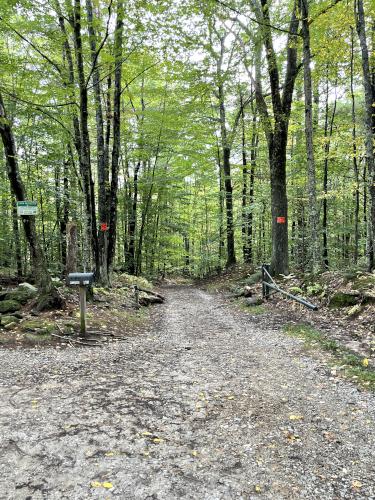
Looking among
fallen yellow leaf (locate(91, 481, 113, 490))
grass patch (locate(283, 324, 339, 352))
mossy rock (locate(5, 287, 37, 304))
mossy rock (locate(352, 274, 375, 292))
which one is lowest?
grass patch (locate(283, 324, 339, 352))

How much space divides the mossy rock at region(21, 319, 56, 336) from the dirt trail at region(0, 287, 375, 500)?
75 centimetres

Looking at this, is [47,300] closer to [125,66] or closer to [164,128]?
[125,66]

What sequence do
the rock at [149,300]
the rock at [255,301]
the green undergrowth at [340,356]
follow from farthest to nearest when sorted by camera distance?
the rock at [149,300]
the rock at [255,301]
the green undergrowth at [340,356]

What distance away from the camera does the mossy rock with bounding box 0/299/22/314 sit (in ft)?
24.4

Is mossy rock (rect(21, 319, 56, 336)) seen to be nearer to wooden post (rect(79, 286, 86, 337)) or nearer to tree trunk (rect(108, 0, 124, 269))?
wooden post (rect(79, 286, 86, 337))

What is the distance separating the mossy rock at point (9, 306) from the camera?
24.4 ft

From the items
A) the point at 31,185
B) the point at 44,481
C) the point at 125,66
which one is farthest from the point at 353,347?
the point at 31,185

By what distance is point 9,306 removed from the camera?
7520 mm

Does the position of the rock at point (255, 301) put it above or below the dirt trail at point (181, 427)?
below

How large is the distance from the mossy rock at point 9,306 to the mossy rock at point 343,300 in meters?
7.13

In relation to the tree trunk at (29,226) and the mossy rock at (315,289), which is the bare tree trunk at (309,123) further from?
the tree trunk at (29,226)

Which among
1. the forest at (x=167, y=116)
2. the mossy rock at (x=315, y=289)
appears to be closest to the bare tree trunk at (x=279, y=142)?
the forest at (x=167, y=116)

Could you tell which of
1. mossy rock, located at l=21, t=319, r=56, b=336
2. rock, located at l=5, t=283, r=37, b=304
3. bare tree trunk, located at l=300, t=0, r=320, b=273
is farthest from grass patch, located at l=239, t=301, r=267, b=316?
rock, located at l=5, t=283, r=37, b=304

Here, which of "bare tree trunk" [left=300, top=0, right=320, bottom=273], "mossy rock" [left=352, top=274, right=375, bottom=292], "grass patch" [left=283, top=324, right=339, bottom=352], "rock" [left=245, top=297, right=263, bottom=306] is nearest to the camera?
"grass patch" [left=283, top=324, right=339, bottom=352]
